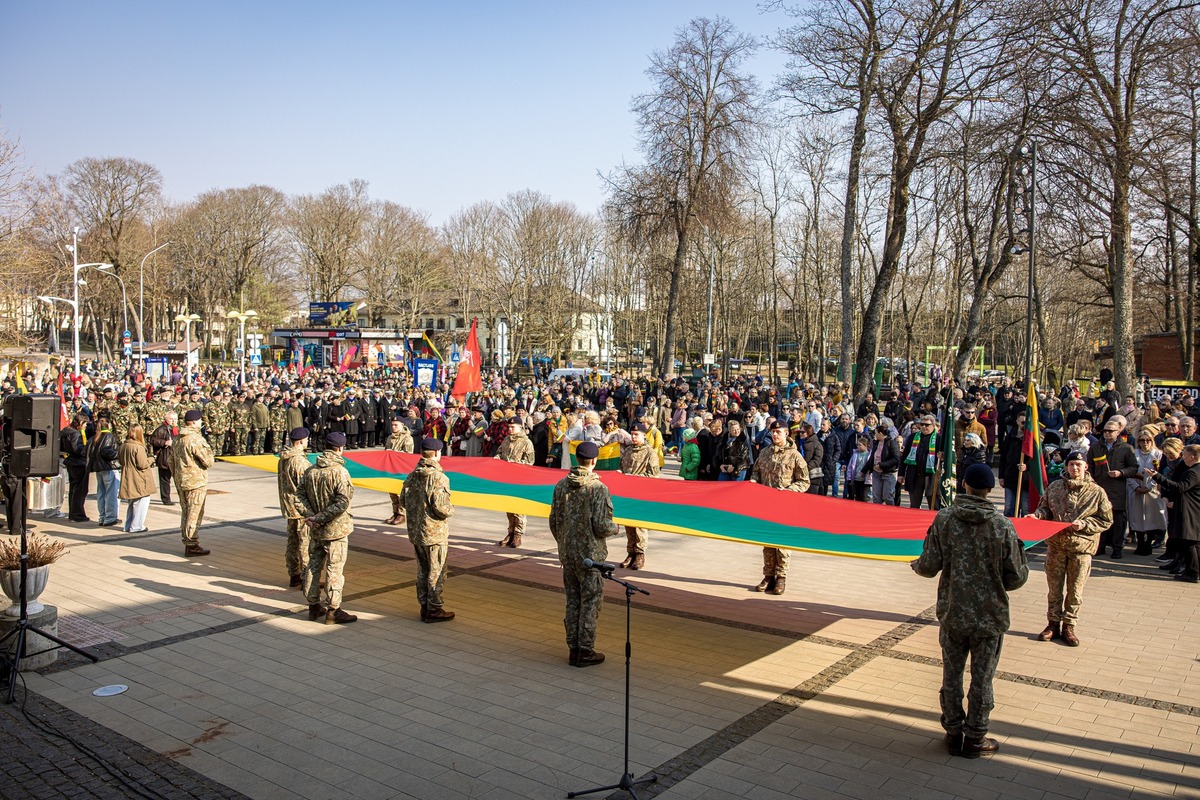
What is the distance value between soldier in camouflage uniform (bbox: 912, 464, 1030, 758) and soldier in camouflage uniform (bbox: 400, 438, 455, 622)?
495 centimetres

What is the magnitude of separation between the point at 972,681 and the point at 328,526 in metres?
6.20

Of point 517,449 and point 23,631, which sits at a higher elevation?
point 517,449

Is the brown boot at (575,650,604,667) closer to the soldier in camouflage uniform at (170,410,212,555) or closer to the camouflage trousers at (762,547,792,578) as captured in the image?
the camouflage trousers at (762,547,792,578)

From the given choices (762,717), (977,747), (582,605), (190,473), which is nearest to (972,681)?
(977,747)

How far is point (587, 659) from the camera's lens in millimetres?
7836

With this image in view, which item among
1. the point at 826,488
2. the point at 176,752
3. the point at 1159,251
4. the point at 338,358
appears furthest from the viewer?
the point at 338,358

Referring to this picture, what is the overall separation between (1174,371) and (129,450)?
142 feet

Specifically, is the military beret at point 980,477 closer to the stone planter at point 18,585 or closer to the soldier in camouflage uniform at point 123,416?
the stone planter at point 18,585

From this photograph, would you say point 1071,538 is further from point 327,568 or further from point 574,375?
point 574,375

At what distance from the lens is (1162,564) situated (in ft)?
38.1

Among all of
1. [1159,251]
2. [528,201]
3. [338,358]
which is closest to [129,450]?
[1159,251]

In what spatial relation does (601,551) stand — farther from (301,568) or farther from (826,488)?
(826,488)

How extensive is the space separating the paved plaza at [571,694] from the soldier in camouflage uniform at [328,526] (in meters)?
0.29

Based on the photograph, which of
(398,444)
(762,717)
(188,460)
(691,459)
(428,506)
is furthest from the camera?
(398,444)
